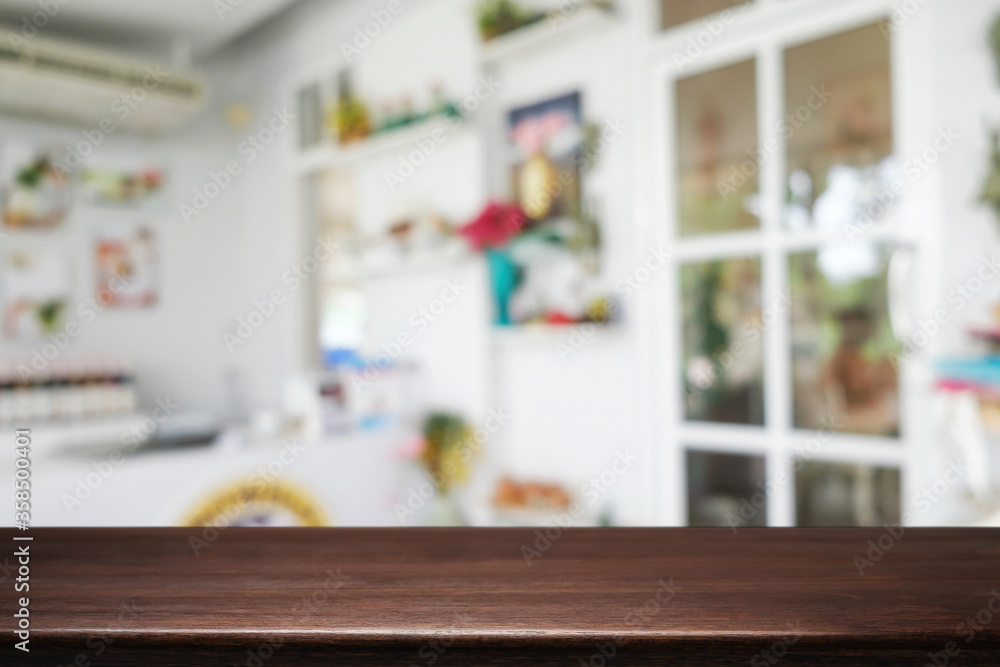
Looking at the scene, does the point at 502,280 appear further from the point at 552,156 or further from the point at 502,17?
the point at 502,17

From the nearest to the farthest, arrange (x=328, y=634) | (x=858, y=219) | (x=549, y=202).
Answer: (x=328, y=634) < (x=858, y=219) < (x=549, y=202)

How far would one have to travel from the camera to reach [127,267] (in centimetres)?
420

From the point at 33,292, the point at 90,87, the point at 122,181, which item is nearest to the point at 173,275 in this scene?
the point at 122,181

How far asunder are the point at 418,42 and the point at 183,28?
1.47 metres

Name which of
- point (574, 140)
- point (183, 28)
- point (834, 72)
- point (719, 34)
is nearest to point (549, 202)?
point (574, 140)

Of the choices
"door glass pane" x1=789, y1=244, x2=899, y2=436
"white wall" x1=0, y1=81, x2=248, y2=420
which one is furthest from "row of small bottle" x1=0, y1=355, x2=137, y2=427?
"door glass pane" x1=789, y1=244, x2=899, y2=436

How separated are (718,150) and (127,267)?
3.42 m

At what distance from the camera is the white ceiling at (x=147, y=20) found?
11.8 feet

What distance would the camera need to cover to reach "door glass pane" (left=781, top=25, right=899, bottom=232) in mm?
2066

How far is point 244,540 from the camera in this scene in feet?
1.83

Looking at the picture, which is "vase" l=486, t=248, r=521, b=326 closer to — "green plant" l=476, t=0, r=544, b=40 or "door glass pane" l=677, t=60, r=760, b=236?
"door glass pane" l=677, t=60, r=760, b=236

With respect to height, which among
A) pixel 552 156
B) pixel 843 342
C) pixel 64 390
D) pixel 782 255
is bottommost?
pixel 64 390

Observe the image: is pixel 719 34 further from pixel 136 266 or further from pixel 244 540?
pixel 136 266

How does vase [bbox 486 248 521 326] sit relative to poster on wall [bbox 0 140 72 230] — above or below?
below
